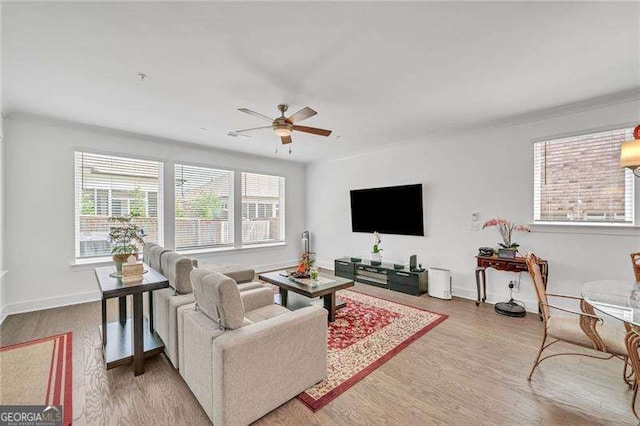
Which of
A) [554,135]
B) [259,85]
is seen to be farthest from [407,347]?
[554,135]

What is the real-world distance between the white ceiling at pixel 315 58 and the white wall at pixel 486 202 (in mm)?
478

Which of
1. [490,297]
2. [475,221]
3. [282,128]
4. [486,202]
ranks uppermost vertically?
[282,128]

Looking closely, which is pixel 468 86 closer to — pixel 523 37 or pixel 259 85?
pixel 523 37

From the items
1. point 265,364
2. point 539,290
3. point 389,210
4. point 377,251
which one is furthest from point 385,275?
point 265,364

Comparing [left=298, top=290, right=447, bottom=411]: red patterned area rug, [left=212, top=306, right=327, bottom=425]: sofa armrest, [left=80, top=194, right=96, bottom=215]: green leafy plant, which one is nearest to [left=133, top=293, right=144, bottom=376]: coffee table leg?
[left=212, top=306, right=327, bottom=425]: sofa armrest

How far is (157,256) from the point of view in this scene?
3043 millimetres

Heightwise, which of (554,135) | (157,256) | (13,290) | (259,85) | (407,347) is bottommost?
(407,347)

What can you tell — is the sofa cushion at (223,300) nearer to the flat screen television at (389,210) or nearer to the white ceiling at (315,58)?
the white ceiling at (315,58)

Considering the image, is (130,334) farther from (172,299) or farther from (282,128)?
(282,128)

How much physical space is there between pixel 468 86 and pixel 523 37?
0.81 meters

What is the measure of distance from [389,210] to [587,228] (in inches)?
113

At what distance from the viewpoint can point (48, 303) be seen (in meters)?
3.90

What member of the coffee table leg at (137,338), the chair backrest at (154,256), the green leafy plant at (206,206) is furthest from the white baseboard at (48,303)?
the coffee table leg at (137,338)

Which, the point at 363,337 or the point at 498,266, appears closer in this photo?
the point at 363,337
